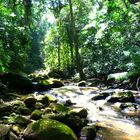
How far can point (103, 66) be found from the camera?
22.6 metres

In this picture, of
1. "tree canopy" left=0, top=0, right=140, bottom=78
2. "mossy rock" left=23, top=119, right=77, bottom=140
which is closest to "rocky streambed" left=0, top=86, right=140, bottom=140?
"mossy rock" left=23, top=119, right=77, bottom=140

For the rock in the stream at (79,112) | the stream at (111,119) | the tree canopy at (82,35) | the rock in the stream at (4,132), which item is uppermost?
the tree canopy at (82,35)

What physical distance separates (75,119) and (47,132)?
1.42 metres

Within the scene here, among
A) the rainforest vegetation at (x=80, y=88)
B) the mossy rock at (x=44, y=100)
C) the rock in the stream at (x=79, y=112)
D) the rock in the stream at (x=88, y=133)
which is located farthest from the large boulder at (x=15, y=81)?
the rock in the stream at (x=88, y=133)

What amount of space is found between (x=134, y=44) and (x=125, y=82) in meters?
2.22

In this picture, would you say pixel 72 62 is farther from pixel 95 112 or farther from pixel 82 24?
pixel 95 112

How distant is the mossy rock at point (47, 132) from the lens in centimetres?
654

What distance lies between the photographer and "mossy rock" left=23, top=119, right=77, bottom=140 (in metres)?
6.54

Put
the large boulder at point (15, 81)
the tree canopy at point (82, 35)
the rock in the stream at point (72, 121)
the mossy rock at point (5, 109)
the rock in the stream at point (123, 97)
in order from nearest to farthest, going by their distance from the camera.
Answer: the rock in the stream at point (72, 121) < the mossy rock at point (5, 109) < the rock in the stream at point (123, 97) < the tree canopy at point (82, 35) < the large boulder at point (15, 81)

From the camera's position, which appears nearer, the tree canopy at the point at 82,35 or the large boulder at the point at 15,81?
the tree canopy at the point at 82,35

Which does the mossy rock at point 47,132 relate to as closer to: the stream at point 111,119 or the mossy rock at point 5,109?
the stream at point 111,119

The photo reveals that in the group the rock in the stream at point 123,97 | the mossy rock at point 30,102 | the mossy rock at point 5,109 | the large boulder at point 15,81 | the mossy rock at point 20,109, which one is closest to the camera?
the mossy rock at point 5,109

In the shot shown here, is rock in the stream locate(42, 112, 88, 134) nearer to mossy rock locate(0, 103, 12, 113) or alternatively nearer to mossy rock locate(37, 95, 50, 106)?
mossy rock locate(0, 103, 12, 113)

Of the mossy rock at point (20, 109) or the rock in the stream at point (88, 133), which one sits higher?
the mossy rock at point (20, 109)
